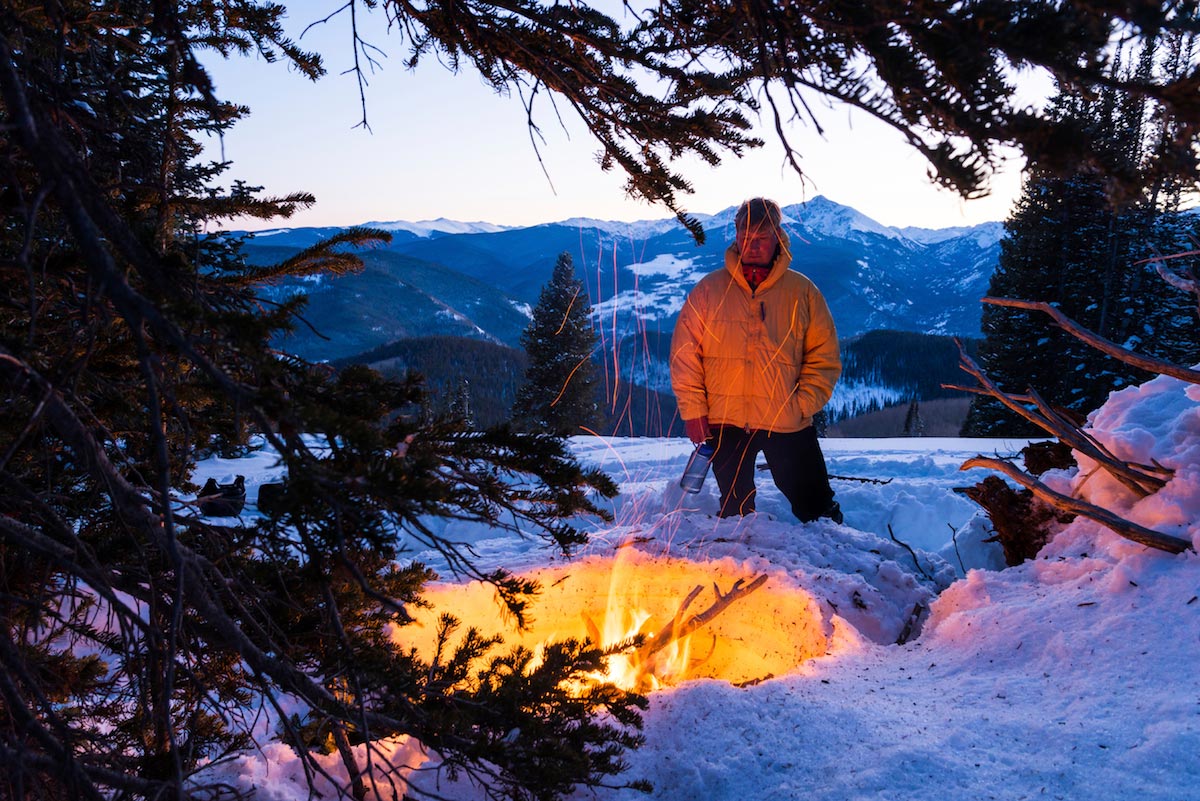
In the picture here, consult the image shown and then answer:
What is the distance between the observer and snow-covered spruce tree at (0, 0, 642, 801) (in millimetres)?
1224

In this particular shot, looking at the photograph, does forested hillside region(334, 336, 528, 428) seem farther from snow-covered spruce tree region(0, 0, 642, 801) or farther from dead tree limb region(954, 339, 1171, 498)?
snow-covered spruce tree region(0, 0, 642, 801)

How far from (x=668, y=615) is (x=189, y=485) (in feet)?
9.60

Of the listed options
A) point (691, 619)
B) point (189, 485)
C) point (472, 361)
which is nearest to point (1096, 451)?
point (691, 619)

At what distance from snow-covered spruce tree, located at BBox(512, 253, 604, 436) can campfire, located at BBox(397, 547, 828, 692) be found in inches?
848

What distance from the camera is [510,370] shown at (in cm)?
6544

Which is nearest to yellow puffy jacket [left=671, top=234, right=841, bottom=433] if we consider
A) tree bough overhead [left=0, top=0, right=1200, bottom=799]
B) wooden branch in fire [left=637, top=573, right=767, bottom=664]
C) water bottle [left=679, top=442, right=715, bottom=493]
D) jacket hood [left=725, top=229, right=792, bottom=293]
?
jacket hood [left=725, top=229, right=792, bottom=293]

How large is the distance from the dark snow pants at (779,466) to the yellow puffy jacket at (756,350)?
0.12m

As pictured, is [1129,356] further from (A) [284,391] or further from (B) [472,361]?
(B) [472,361]

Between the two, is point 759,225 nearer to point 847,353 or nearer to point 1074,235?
point 1074,235

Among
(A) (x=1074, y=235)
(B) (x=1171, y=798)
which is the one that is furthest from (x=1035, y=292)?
(B) (x=1171, y=798)

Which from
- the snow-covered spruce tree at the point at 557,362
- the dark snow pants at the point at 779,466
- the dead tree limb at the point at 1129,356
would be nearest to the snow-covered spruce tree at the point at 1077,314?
the snow-covered spruce tree at the point at 557,362

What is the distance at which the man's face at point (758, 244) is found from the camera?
461cm

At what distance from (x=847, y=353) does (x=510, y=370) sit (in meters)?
38.8

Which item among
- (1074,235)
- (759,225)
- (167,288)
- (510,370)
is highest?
(1074,235)
